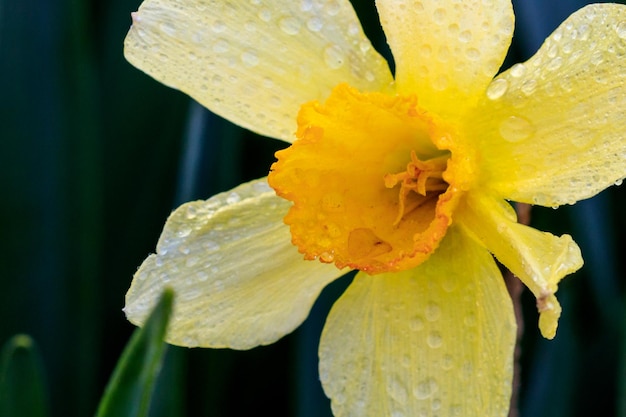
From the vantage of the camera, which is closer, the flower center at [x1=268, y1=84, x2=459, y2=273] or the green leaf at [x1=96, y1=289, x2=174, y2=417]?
the green leaf at [x1=96, y1=289, x2=174, y2=417]

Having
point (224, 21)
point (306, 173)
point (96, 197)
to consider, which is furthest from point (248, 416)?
point (224, 21)

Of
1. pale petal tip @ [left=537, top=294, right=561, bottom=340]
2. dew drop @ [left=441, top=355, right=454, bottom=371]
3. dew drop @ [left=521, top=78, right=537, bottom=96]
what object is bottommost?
dew drop @ [left=441, top=355, right=454, bottom=371]

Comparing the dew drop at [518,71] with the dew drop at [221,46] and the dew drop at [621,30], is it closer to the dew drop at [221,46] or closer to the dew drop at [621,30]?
the dew drop at [621,30]

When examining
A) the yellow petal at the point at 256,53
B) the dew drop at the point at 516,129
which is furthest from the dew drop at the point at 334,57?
the dew drop at the point at 516,129

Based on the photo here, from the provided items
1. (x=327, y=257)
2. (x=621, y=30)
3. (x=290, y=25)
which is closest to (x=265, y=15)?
(x=290, y=25)

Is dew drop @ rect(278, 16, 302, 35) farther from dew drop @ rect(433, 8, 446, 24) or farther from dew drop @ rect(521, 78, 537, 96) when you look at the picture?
dew drop @ rect(521, 78, 537, 96)

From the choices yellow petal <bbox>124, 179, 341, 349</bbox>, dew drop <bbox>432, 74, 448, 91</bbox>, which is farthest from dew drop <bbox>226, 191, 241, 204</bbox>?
dew drop <bbox>432, 74, 448, 91</bbox>
